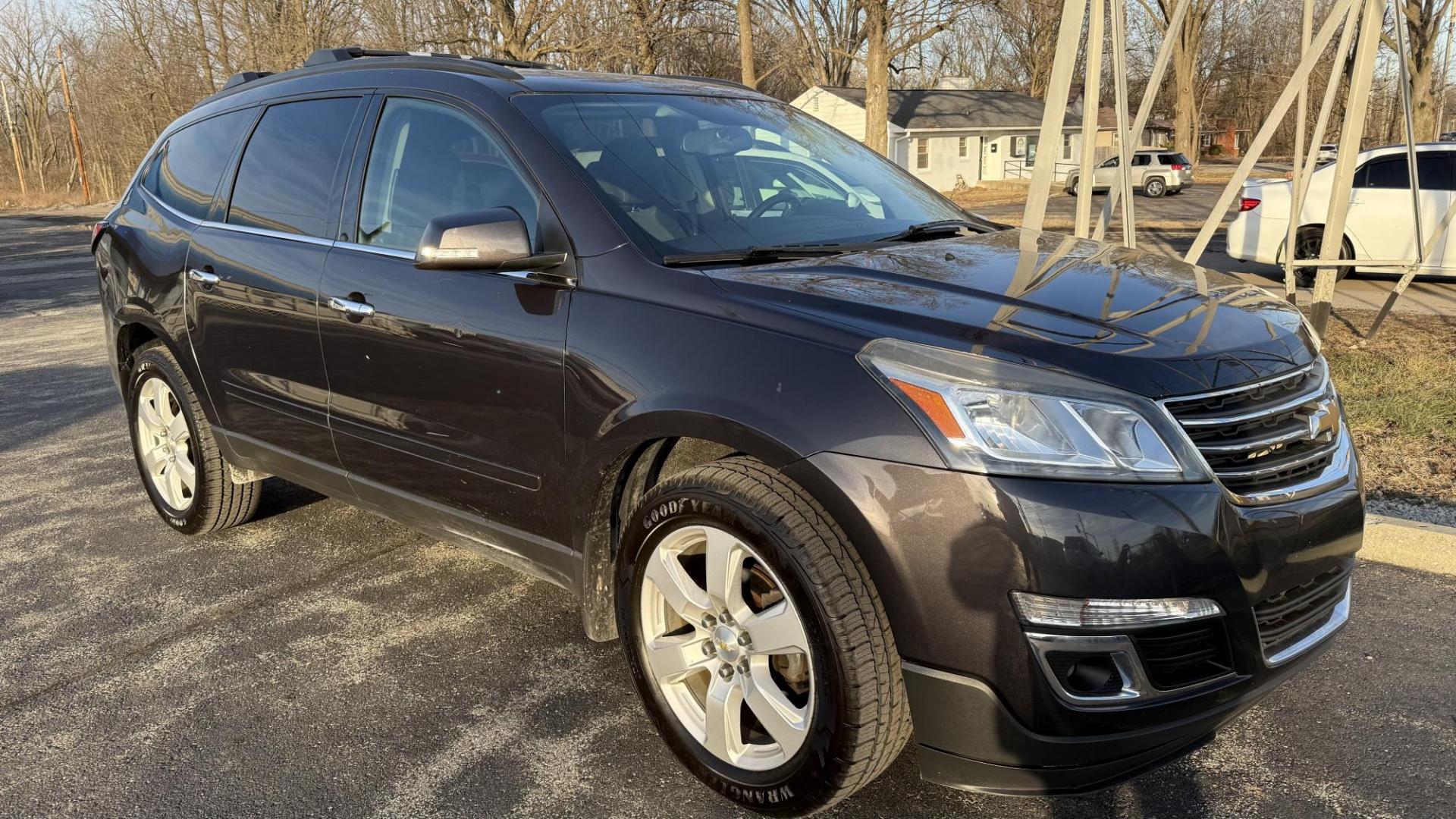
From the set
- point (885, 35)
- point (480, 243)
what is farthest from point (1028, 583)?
point (885, 35)

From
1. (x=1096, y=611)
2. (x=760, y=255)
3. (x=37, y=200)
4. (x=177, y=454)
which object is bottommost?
(x=177, y=454)

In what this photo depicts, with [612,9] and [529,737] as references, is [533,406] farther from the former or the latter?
[612,9]

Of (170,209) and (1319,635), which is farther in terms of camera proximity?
(170,209)

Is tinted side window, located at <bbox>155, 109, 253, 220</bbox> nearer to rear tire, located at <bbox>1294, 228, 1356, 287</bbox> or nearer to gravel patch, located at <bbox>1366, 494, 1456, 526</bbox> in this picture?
gravel patch, located at <bbox>1366, 494, 1456, 526</bbox>

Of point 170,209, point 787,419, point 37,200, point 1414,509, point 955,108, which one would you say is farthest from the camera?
point 37,200

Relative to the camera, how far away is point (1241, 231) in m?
12.6

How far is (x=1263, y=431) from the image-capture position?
2.49m

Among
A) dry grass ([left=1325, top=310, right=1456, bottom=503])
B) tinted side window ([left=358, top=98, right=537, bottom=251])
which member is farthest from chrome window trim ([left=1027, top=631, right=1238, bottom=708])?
dry grass ([left=1325, top=310, right=1456, bottom=503])

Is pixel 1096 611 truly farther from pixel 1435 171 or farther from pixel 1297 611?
pixel 1435 171

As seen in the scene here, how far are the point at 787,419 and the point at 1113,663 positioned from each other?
855 millimetres

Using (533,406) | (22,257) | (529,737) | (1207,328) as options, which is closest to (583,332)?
(533,406)

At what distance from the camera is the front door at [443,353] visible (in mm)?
3094

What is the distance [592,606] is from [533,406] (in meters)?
0.60

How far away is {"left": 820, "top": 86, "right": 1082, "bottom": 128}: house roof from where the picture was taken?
48.0 m
